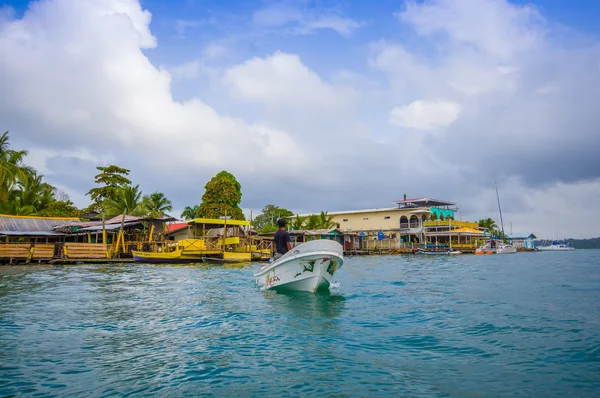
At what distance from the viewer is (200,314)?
379 inches

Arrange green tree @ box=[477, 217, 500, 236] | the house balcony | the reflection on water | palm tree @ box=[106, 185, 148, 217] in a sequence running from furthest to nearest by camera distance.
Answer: green tree @ box=[477, 217, 500, 236]
the house balcony
palm tree @ box=[106, 185, 148, 217]
the reflection on water

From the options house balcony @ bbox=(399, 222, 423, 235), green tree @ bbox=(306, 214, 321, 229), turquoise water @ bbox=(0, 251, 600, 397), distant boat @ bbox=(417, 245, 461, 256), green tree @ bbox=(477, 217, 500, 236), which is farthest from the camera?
green tree @ bbox=(477, 217, 500, 236)

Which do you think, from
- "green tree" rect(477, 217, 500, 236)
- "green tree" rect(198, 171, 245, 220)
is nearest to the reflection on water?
"green tree" rect(198, 171, 245, 220)

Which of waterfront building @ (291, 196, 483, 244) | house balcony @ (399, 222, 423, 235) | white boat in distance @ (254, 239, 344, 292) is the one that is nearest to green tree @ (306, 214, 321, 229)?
waterfront building @ (291, 196, 483, 244)

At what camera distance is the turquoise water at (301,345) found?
4.91m

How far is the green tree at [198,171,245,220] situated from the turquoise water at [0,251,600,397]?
108 ft

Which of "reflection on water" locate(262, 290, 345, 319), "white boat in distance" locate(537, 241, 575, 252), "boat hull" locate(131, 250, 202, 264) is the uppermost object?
"boat hull" locate(131, 250, 202, 264)

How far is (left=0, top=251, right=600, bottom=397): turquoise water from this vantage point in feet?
Answer: 16.1

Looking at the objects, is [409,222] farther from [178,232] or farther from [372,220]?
[178,232]

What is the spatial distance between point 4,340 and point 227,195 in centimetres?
3922

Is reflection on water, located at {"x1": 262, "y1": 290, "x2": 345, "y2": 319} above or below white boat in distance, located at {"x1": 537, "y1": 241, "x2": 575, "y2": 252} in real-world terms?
above

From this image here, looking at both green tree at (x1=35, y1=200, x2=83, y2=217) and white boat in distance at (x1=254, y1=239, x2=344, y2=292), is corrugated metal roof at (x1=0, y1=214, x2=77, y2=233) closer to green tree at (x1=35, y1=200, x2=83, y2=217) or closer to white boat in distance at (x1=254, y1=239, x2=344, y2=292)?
green tree at (x1=35, y1=200, x2=83, y2=217)

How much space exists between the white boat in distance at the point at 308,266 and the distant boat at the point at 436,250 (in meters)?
45.4

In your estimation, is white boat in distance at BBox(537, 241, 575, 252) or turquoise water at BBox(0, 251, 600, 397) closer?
turquoise water at BBox(0, 251, 600, 397)
